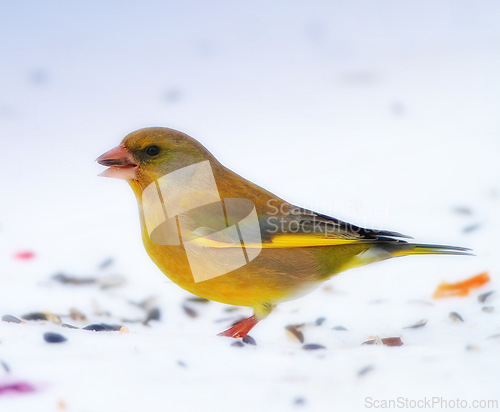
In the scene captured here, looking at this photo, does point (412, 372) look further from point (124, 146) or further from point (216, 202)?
point (124, 146)

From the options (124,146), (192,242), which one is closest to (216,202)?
(192,242)

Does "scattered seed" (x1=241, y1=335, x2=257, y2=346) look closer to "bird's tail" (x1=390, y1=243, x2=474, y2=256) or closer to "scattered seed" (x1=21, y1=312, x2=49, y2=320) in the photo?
"bird's tail" (x1=390, y1=243, x2=474, y2=256)

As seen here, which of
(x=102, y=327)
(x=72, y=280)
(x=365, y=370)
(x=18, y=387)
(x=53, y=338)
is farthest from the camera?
(x=72, y=280)

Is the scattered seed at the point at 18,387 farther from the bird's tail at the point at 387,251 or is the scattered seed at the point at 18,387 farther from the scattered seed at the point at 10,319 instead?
the bird's tail at the point at 387,251

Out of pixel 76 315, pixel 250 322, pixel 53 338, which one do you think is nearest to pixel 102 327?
pixel 76 315

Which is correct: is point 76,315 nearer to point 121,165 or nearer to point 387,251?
point 121,165

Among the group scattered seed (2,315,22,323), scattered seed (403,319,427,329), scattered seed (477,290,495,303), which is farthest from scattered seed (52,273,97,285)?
scattered seed (477,290,495,303)
